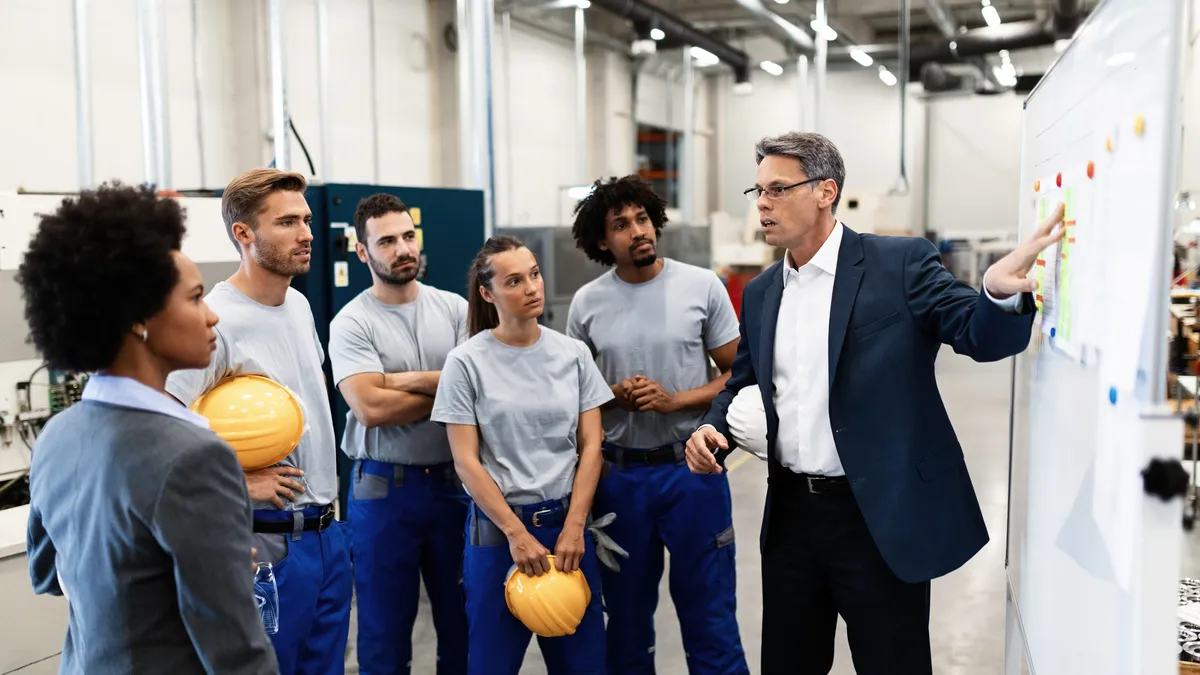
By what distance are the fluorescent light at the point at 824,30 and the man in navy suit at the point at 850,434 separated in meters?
7.76

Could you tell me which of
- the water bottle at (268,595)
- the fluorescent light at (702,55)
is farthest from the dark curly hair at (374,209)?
the fluorescent light at (702,55)

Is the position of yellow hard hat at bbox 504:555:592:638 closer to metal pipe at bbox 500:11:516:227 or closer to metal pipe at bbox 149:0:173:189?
metal pipe at bbox 149:0:173:189

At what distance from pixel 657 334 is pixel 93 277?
73.3 inches

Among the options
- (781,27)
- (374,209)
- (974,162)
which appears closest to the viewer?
(374,209)

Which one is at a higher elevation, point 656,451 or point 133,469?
point 133,469

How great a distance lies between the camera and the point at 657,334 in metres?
2.81

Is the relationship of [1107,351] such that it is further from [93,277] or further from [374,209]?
[374,209]

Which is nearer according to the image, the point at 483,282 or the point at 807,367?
the point at 807,367

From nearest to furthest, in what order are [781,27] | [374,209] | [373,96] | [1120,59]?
1. [1120,59]
2. [374,209]
3. [373,96]
4. [781,27]

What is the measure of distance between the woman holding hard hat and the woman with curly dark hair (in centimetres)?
120

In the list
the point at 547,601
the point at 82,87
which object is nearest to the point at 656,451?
the point at 547,601

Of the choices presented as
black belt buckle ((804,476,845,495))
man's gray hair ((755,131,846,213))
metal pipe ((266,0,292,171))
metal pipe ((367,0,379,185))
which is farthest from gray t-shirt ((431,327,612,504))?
→ metal pipe ((367,0,379,185))

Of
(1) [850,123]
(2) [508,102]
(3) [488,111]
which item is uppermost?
(1) [850,123]

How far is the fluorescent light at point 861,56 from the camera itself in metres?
12.8
